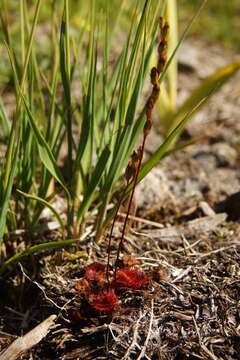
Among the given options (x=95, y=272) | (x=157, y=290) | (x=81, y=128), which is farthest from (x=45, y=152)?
(x=157, y=290)

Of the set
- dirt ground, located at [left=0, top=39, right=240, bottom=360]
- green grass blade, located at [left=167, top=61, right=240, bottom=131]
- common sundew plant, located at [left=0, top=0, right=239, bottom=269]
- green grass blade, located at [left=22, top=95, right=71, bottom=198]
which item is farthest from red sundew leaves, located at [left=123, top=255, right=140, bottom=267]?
green grass blade, located at [left=167, top=61, right=240, bottom=131]

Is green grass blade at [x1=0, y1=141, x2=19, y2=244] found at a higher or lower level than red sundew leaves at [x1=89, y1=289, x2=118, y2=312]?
higher

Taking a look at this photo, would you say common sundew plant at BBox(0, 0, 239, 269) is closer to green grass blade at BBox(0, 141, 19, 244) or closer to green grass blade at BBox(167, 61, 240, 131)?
green grass blade at BBox(0, 141, 19, 244)

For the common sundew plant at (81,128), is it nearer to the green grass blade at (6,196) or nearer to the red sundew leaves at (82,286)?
the green grass blade at (6,196)

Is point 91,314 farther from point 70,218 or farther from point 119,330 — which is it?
point 70,218

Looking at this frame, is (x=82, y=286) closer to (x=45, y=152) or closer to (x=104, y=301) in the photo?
(x=104, y=301)

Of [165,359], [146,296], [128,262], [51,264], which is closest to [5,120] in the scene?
[51,264]
